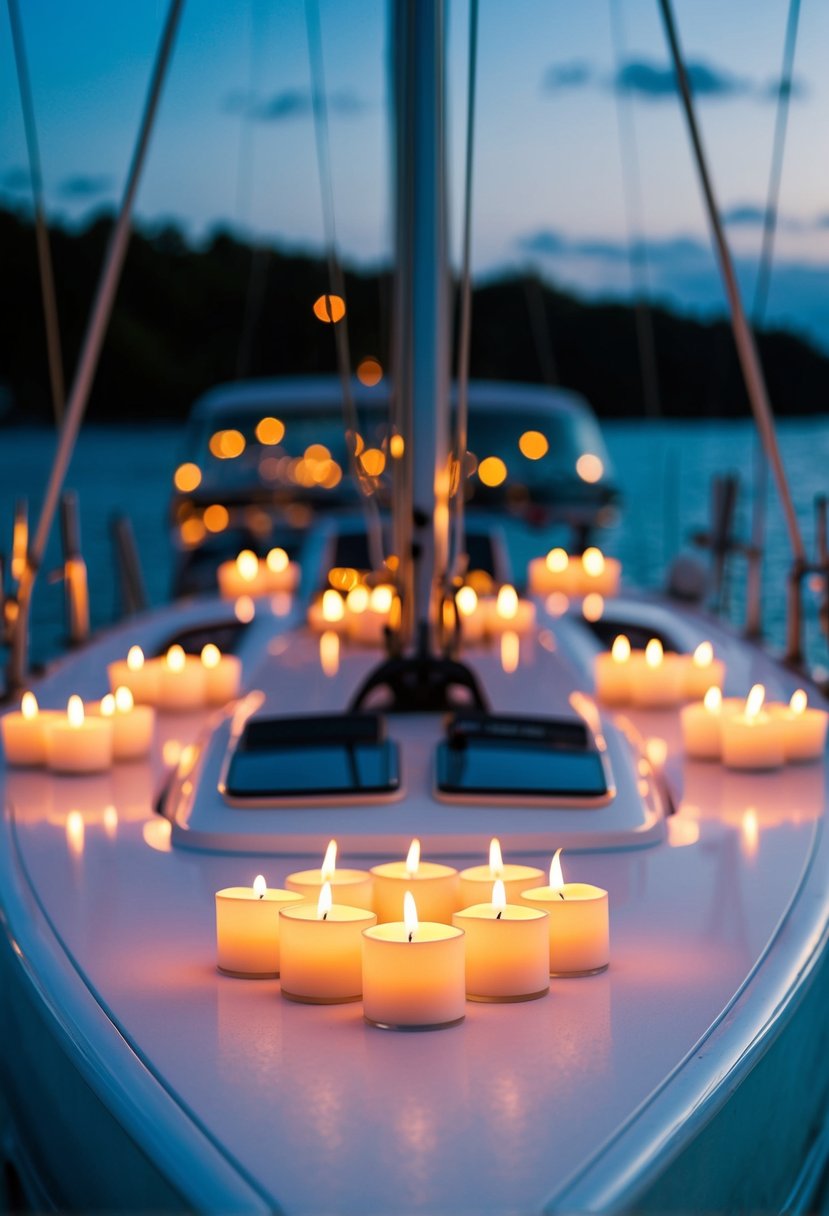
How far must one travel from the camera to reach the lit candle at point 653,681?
226cm

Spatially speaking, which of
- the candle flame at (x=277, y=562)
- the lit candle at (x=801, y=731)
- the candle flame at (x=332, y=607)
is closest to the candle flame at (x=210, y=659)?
the candle flame at (x=332, y=607)

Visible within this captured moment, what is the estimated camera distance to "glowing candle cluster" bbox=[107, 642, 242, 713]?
2.28 meters

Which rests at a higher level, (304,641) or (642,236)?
(642,236)

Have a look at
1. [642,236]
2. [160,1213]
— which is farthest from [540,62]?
[160,1213]

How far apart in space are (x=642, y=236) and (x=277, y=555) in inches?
66.1

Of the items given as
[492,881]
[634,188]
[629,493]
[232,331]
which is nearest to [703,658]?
[492,881]

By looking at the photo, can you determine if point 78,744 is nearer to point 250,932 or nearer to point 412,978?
point 250,932

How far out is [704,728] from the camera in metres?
1.96

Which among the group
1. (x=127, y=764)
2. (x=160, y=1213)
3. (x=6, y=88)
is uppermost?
(x=6, y=88)

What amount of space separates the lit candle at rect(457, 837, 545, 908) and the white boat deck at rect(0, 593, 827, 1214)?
9 centimetres

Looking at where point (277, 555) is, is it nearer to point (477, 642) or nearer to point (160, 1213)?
point (477, 642)

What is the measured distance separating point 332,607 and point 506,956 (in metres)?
1.64

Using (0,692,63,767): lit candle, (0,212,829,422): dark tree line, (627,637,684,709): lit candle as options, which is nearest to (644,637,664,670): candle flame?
(627,637,684,709): lit candle

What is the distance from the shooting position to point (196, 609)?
3049 mm
